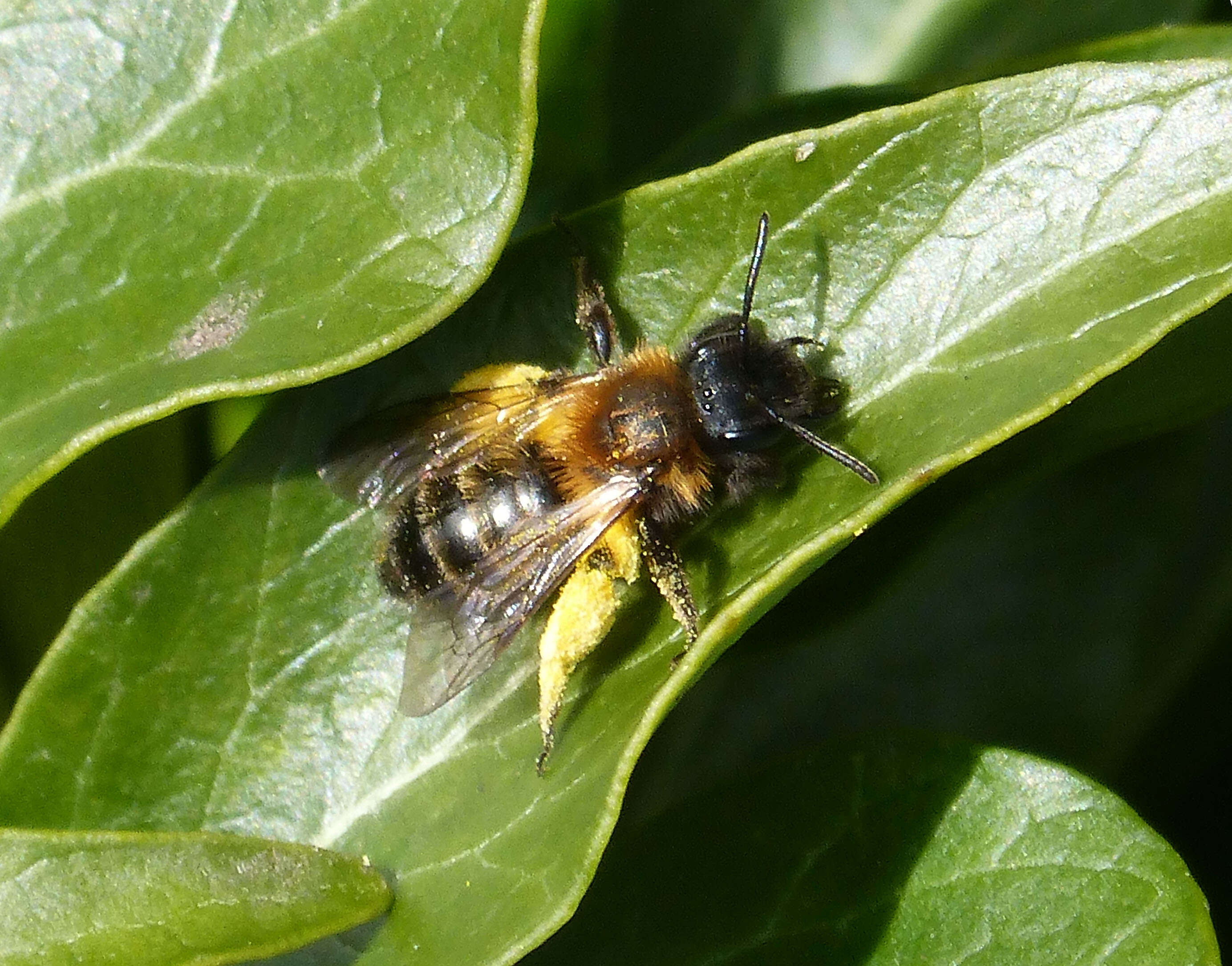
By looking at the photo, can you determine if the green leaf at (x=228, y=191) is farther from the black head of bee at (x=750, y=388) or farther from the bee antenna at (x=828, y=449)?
the bee antenna at (x=828, y=449)

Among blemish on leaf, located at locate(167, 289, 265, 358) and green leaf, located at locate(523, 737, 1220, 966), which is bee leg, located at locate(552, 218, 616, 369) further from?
green leaf, located at locate(523, 737, 1220, 966)

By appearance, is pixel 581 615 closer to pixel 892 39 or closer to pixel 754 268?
pixel 754 268

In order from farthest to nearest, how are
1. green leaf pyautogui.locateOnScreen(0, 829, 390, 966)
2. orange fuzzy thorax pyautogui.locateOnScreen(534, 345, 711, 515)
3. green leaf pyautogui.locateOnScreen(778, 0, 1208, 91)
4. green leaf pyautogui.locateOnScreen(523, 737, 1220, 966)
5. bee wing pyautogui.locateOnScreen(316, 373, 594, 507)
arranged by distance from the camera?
1. green leaf pyautogui.locateOnScreen(778, 0, 1208, 91)
2. orange fuzzy thorax pyautogui.locateOnScreen(534, 345, 711, 515)
3. bee wing pyautogui.locateOnScreen(316, 373, 594, 507)
4. green leaf pyautogui.locateOnScreen(523, 737, 1220, 966)
5. green leaf pyautogui.locateOnScreen(0, 829, 390, 966)

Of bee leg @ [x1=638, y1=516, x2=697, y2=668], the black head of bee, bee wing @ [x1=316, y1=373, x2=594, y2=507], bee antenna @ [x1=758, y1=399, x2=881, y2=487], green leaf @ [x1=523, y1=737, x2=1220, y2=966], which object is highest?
bee wing @ [x1=316, y1=373, x2=594, y2=507]

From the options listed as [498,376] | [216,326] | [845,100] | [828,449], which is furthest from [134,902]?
[845,100]

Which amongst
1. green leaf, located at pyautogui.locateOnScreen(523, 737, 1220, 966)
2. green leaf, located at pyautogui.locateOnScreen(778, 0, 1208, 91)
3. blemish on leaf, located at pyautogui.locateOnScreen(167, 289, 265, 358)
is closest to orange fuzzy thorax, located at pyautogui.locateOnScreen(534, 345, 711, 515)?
green leaf, located at pyautogui.locateOnScreen(523, 737, 1220, 966)

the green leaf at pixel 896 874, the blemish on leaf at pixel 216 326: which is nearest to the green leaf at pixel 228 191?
the blemish on leaf at pixel 216 326

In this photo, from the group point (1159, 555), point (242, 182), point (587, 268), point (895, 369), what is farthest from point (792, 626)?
point (242, 182)
